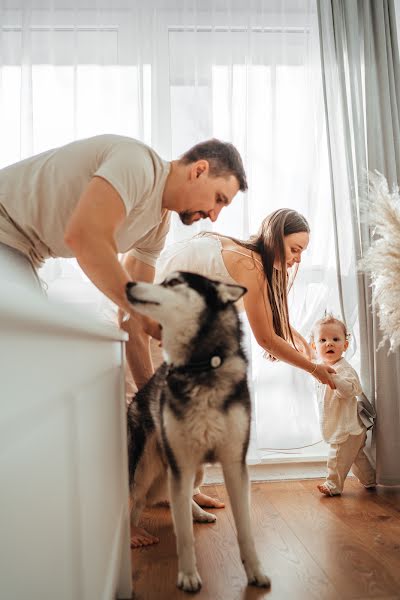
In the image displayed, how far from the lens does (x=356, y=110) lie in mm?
2783

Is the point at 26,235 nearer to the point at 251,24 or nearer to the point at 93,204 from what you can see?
the point at 93,204

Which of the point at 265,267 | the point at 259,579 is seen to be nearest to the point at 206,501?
the point at 259,579

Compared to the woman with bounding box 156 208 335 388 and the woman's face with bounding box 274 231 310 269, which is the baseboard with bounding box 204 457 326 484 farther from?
the woman's face with bounding box 274 231 310 269

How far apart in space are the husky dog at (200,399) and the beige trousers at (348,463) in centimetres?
108

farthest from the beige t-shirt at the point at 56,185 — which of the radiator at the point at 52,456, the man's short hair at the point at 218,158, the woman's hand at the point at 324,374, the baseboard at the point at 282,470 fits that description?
the baseboard at the point at 282,470

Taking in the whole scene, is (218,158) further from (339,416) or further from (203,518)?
(339,416)

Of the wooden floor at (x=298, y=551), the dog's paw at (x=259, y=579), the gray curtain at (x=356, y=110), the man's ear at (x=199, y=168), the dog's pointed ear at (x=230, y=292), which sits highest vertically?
the gray curtain at (x=356, y=110)

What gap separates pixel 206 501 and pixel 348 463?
68 centimetres

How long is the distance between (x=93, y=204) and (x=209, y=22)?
2.00 meters

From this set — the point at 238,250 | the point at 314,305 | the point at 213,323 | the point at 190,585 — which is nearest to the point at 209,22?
the point at 238,250

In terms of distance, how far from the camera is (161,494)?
1.83 m

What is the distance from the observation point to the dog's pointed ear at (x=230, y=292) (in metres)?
1.38

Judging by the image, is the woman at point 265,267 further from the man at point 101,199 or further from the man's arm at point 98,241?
the man's arm at point 98,241

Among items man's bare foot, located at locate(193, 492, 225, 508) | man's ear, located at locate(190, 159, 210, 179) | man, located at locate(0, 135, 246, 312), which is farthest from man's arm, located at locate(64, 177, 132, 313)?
man's bare foot, located at locate(193, 492, 225, 508)
